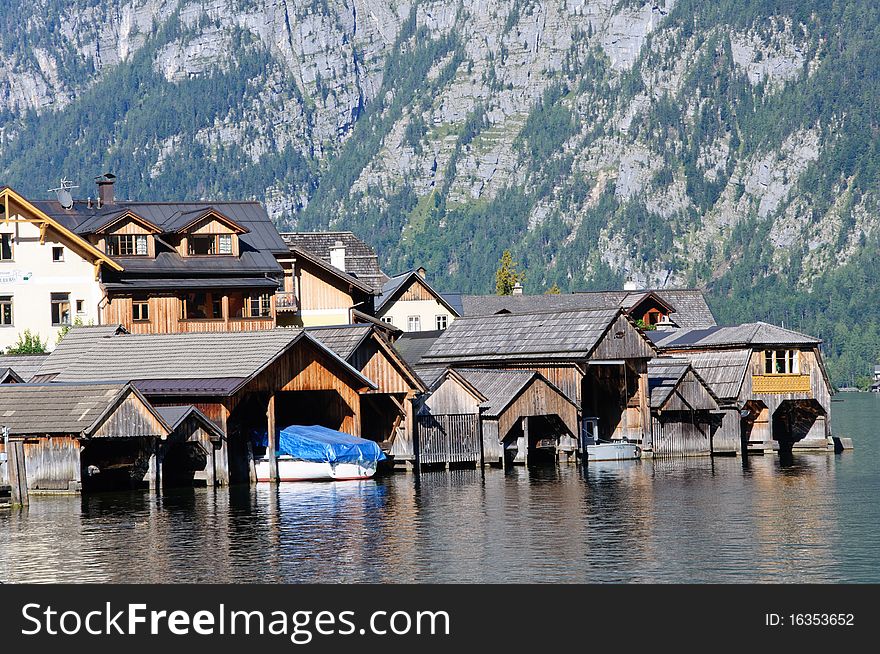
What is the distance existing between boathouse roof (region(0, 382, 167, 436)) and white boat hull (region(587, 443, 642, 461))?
3023 centimetres

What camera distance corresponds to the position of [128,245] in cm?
10281

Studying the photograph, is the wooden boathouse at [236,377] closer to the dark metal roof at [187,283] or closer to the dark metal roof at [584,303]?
the dark metal roof at [187,283]

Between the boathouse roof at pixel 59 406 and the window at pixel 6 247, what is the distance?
30429 mm

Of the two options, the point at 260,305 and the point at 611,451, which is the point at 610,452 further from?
the point at 260,305

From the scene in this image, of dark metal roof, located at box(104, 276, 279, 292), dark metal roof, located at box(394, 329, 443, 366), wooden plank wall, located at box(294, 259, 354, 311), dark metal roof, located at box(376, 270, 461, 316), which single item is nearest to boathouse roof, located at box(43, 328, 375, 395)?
dark metal roof, located at box(104, 276, 279, 292)

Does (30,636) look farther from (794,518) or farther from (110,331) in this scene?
(110,331)

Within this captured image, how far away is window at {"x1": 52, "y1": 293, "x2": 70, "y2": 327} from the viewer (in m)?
99.6

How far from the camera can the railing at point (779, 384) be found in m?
98.1

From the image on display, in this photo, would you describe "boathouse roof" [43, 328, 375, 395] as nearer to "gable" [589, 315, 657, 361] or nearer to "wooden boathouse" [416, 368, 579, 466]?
"wooden boathouse" [416, 368, 579, 466]

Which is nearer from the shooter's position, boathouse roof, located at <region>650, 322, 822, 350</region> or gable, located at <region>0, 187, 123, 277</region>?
boathouse roof, located at <region>650, 322, 822, 350</region>

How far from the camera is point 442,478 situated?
262 feet

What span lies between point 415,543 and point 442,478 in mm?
24143

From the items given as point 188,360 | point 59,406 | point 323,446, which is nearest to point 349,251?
point 188,360

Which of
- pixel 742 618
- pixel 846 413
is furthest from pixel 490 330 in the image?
pixel 846 413
